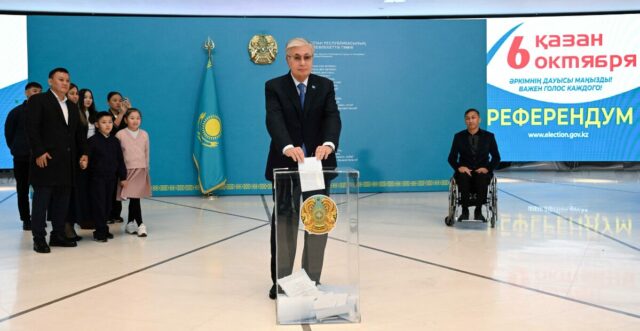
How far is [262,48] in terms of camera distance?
8562mm

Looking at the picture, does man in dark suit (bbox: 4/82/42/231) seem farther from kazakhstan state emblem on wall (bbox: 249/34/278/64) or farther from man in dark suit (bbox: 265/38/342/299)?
man in dark suit (bbox: 265/38/342/299)

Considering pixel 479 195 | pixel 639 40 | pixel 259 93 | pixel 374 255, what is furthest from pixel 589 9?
pixel 374 255

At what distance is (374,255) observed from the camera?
179 inches

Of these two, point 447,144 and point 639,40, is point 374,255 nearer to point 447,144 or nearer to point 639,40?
point 447,144

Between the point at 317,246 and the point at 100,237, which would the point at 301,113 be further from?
the point at 100,237

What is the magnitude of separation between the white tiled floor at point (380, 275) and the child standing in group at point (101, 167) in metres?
0.20

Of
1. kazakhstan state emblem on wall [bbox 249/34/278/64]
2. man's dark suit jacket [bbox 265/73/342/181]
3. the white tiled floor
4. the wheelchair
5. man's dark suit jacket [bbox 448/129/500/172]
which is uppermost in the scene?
kazakhstan state emblem on wall [bbox 249/34/278/64]

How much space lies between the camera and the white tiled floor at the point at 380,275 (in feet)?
9.89

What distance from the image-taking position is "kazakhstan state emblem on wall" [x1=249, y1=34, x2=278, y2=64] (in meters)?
8.54

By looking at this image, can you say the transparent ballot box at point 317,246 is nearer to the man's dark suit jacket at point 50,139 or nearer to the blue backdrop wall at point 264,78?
the man's dark suit jacket at point 50,139

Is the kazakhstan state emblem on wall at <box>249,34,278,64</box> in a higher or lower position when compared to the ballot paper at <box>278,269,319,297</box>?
higher

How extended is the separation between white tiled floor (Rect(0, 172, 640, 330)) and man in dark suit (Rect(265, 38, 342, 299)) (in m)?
0.33

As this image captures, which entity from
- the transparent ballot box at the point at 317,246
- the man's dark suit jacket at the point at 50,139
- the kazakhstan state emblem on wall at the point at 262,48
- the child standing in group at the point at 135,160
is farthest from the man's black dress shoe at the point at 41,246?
the kazakhstan state emblem on wall at the point at 262,48

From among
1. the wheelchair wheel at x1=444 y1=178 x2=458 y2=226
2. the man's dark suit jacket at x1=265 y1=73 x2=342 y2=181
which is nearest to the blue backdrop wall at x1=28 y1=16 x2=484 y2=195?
the wheelchair wheel at x1=444 y1=178 x2=458 y2=226
